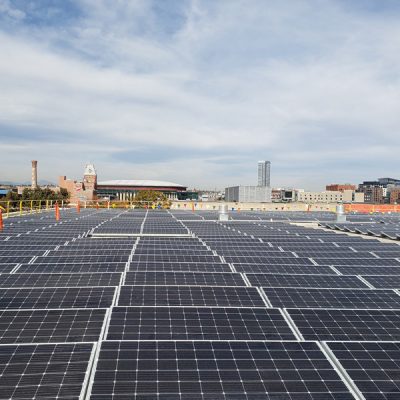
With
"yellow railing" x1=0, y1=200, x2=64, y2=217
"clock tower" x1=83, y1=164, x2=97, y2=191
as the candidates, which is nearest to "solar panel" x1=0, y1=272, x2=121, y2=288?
"yellow railing" x1=0, y1=200, x2=64, y2=217

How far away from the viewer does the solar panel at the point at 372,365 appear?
5.07 m

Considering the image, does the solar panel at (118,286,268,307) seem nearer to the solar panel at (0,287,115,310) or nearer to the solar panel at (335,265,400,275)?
the solar panel at (0,287,115,310)

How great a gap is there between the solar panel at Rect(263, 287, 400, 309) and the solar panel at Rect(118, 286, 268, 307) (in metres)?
0.57

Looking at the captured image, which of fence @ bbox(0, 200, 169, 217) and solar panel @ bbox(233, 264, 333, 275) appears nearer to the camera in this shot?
solar panel @ bbox(233, 264, 333, 275)

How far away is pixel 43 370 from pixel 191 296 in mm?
4227

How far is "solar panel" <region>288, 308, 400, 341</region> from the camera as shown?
6945mm

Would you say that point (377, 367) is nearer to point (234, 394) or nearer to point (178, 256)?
point (234, 394)

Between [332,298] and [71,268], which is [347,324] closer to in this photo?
[332,298]

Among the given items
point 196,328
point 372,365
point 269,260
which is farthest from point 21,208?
point 372,365

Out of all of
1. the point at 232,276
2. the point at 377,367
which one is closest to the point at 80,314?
the point at 232,276

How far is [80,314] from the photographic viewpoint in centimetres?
736

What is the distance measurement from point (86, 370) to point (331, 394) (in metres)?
3.56

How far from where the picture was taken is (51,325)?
22.8 ft

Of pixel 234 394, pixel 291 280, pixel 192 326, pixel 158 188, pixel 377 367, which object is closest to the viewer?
pixel 234 394
